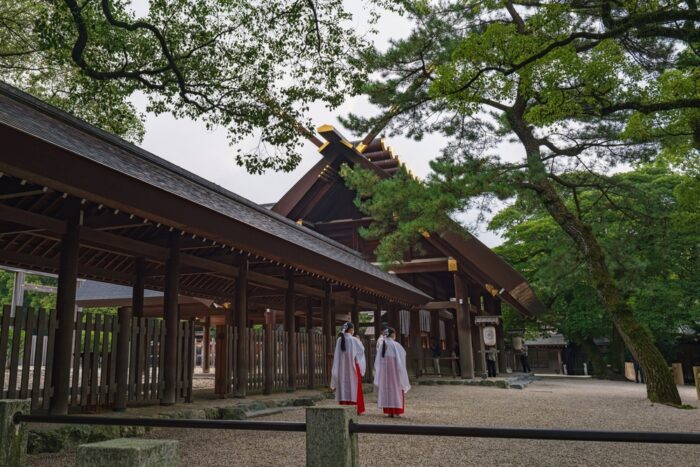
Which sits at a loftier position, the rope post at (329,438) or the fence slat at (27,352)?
the fence slat at (27,352)

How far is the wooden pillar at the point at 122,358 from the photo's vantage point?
6.39m

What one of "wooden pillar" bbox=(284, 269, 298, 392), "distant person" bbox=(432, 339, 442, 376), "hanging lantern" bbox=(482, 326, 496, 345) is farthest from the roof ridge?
"distant person" bbox=(432, 339, 442, 376)

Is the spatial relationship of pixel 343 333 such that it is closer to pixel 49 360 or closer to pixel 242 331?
pixel 242 331

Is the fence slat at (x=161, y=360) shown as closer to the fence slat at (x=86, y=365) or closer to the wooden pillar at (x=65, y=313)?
the fence slat at (x=86, y=365)

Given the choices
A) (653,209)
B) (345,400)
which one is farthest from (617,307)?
(345,400)

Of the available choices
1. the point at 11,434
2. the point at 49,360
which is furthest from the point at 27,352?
the point at 11,434

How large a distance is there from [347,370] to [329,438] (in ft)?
18.9

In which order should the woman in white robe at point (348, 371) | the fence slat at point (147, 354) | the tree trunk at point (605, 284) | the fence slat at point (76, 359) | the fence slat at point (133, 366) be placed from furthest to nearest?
the tree trunk at point (605, 284) < the woman in white robe at point (348, 371) < the fence slat at point (147, 354) < the fence slat at point (133, 366) < the fence slat at point (76, 359)

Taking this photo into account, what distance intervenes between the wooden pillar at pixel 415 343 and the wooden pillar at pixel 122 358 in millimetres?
12463

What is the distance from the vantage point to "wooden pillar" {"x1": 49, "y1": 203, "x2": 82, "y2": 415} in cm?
559

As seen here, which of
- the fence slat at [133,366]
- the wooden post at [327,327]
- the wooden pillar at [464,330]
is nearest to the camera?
the fence slat at [133,366]

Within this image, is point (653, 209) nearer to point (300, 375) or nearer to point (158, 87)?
point (300, 375)

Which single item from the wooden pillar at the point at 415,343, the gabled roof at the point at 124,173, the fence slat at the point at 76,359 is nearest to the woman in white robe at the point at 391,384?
the gabled roof at the point at 124,173

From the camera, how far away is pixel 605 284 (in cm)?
1169
